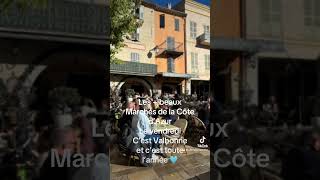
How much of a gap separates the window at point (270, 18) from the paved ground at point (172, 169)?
122 centimetres

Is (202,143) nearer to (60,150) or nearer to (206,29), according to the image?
(206,29)

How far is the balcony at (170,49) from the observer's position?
3.48m

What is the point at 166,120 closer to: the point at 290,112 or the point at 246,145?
the point at 246,145

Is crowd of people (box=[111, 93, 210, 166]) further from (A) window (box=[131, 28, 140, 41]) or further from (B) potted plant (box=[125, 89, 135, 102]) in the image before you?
(A) window (box=[131, 28, 140, 41])

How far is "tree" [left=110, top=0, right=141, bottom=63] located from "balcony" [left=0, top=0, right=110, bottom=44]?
0.22 m

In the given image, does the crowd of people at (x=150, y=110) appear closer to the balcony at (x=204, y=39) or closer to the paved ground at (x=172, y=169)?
the paved ground at (x=172, y=169)

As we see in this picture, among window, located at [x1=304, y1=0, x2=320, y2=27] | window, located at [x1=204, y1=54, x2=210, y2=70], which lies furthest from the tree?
window, located at [x1=304, y1=0, x2=320, y2=27]

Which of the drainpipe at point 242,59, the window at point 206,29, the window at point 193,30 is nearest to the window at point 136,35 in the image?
the window at point 193,30

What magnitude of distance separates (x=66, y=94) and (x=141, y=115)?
2.22 ft

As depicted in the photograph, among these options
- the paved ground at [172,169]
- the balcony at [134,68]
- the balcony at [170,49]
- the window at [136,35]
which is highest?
the window at [136,35]

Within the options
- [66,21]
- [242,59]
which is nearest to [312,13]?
[242,59]

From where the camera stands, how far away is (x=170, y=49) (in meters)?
3.53

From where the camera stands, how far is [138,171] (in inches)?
149

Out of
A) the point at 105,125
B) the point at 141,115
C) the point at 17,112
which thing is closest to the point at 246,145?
the point at 141,115
